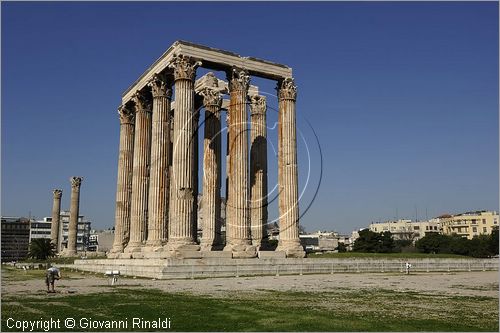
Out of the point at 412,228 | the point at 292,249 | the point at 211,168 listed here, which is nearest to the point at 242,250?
the point at 292,249

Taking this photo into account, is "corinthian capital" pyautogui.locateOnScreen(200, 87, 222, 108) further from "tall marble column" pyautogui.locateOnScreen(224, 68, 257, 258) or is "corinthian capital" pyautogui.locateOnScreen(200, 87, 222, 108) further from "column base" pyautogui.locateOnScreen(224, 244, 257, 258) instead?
"column base" pyautogui.locateOnScreen(224, 244, 257, 258)

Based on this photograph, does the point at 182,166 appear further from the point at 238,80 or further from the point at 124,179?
the point at 124,179

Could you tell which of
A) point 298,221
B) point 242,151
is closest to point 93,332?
Answer: point 242,151

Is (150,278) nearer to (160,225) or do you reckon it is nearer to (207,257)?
(207,257)

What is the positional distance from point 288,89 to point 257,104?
5.64 metres

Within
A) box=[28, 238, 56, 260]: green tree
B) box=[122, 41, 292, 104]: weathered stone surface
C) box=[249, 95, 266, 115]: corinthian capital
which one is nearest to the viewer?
box=[122, 41, 292, 104]: weathered stone surface

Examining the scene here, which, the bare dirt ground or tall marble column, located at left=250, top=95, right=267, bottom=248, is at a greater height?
tall marble column, located at left=250, top=95, right=267, bottom=248

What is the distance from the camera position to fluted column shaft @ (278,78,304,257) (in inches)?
1781

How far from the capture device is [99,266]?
1885 inches

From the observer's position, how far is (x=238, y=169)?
1698 inches

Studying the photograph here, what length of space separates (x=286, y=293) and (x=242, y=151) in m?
22.8

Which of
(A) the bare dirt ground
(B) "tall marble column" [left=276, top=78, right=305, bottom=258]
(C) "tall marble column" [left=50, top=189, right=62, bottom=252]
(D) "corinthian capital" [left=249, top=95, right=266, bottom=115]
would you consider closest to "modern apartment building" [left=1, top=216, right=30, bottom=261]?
(C) "tall marble column" [left=50, top=189, right=62, bottom=252]

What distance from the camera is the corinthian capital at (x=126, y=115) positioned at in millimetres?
56938

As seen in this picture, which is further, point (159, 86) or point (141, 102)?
point (141, 102)
